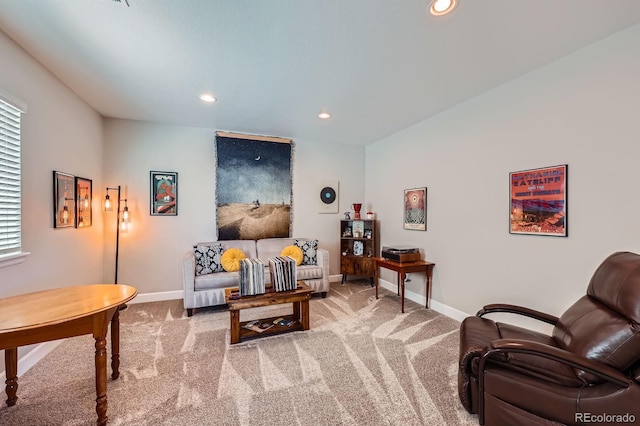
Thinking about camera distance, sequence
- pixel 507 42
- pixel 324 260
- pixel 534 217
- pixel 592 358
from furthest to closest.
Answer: pixel 324 260
pixel 534 217
pixel 507 42
pixel 592 358

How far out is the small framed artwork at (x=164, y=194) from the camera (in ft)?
12.9

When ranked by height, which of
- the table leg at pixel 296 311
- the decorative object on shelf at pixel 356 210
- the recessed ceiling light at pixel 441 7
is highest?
the recessed ceiling light at pixel 441 7

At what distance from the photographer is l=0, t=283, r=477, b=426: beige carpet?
1.71 m

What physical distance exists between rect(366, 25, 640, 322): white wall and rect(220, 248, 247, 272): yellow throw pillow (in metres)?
2.63

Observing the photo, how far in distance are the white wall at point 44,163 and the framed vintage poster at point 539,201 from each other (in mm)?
4376

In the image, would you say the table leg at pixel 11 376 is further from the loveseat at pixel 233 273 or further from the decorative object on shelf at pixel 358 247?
the decorative object on shelf at pixel 358 247

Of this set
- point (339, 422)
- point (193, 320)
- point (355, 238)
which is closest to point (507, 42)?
point (339, 422)

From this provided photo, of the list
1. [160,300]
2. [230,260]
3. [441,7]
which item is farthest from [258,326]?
[441,7]

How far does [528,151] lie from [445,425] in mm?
2438

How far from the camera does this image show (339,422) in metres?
1.65

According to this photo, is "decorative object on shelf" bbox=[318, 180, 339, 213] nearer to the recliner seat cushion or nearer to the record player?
the record player

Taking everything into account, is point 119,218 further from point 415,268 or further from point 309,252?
point 415,268

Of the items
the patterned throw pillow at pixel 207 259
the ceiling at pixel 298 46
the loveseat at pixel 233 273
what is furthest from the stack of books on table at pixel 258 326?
the ceiling at pixel 298 46

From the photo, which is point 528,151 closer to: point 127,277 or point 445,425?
point 445,425
